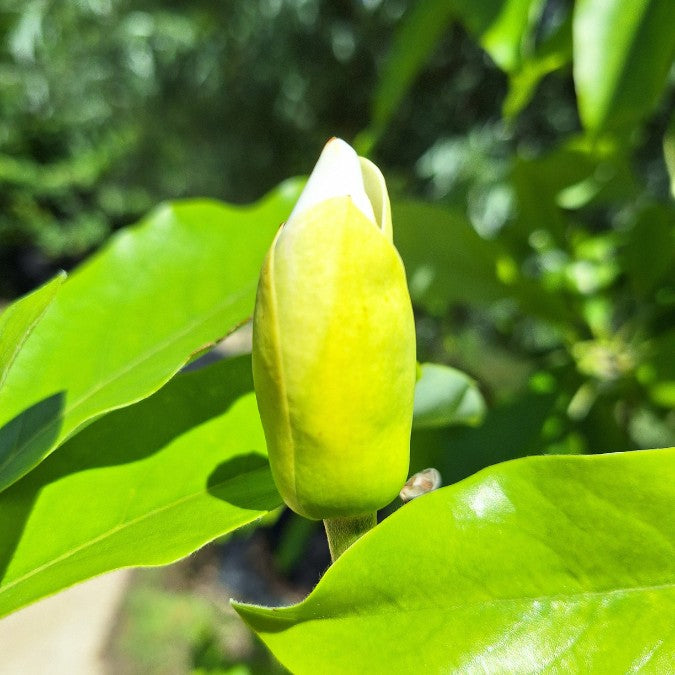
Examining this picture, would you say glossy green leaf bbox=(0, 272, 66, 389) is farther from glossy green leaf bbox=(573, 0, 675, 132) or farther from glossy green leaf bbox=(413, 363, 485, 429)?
glossy green leaf bbox=(573, 0, 675, 132)

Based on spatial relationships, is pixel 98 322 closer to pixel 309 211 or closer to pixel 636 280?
pixel 309 211

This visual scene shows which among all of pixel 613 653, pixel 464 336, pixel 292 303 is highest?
pixel 292 303

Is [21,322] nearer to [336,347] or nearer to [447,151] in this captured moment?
[336,347]

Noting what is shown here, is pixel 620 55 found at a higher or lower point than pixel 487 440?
higher

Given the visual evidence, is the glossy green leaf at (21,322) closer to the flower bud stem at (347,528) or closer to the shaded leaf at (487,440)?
the flower bud stem at (347,528)

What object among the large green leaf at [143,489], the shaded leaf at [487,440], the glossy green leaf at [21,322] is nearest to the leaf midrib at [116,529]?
the large green leaf at [143,489]

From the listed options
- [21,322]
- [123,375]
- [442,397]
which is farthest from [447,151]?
[21,322]

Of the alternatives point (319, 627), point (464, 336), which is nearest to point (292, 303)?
point (319, 627)
